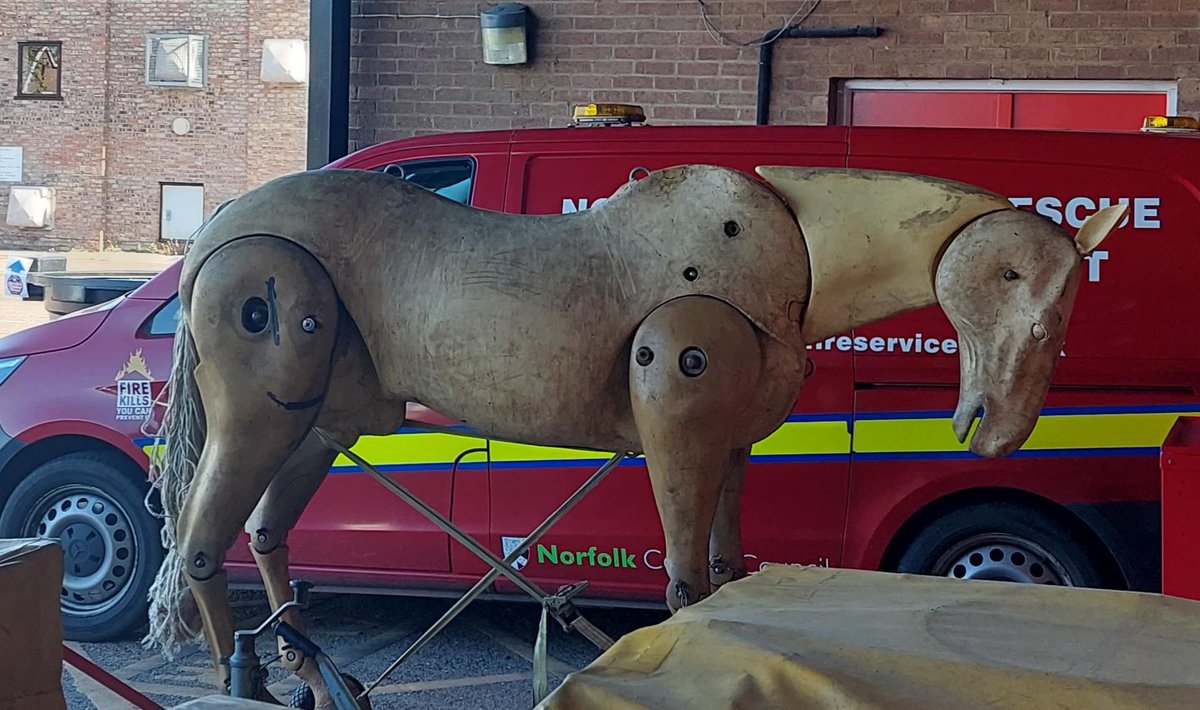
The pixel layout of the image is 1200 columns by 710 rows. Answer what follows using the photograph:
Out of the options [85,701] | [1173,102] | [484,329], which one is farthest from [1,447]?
[1173,102]

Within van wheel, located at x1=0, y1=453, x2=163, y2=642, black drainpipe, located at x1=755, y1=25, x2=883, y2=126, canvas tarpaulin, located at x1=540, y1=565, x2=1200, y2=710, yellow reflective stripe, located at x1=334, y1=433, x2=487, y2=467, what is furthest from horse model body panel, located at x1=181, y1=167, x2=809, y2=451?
black drainpipe, located at x1=755, y1=25, x2=883, y2=126

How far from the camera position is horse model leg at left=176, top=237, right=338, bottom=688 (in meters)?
3.47

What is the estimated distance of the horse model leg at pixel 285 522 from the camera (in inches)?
158

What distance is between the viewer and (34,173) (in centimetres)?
3238

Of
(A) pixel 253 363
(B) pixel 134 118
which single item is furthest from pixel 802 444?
(B) pixel 134 118

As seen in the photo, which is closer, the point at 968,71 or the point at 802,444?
the point at 802,444

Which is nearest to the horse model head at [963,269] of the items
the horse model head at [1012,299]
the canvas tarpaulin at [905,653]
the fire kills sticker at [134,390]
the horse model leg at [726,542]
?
the horse model head at [1012,299]

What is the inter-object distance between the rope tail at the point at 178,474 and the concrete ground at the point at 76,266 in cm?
1667

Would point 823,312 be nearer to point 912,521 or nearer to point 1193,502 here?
point 1193,502

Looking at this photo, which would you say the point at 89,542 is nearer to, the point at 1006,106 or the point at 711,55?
the point at 711,55

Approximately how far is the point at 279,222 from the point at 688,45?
6.14 metres

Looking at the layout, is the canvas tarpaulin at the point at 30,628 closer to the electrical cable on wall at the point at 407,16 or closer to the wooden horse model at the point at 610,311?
the wooden horse model at the point at 610,311

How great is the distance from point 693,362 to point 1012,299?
0.75 meters

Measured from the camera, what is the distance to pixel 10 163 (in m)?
32.7
